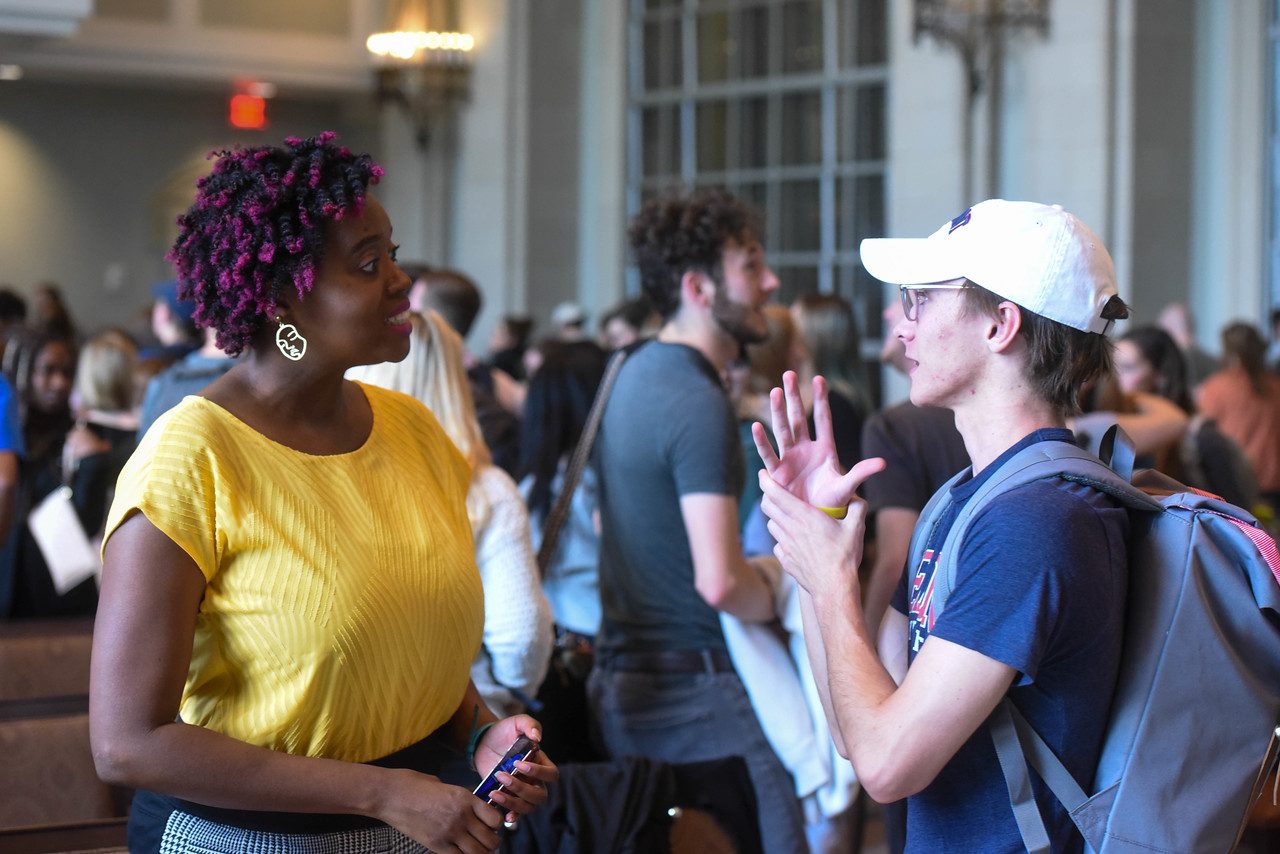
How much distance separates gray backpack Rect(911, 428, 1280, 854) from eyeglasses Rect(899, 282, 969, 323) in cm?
26

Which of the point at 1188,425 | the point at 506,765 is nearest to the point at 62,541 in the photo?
the point at 506,765

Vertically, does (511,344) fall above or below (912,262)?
below

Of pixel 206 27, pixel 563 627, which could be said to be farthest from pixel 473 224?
pixel 563 627

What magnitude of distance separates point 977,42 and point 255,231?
6.97 m

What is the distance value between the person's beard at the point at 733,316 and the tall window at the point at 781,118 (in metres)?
6.46

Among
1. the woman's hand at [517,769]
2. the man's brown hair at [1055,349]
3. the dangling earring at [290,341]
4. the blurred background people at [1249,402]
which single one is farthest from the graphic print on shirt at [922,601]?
the blurred background people at [1249,402]

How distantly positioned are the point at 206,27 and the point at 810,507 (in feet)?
35.4

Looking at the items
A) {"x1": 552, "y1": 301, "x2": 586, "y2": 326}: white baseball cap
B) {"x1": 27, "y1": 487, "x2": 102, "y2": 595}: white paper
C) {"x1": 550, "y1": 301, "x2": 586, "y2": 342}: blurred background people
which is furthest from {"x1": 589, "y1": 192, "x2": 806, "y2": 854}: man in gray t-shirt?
{"x1": 552, "y1": 301, "x2": 586, "y2": 326}: white baseball cap

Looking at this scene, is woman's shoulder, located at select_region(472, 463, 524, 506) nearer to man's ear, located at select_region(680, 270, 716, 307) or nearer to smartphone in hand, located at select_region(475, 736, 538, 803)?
man's ear, located at select_region(680, 270, 716, 307)

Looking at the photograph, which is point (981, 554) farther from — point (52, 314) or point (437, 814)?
point (52, 314)

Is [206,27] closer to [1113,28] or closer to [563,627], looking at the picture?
[1113,28]

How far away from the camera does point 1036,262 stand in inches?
66.3

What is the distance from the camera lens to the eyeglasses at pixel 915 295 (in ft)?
5.75

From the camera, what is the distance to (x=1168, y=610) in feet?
5.24
